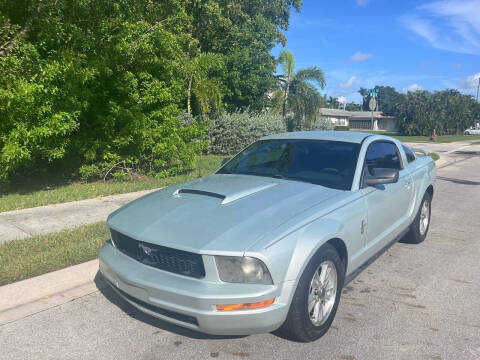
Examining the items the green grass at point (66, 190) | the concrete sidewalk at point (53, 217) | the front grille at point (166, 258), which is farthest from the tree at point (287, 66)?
the front grille at point (166, 258)

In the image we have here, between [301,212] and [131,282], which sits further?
[301,212]

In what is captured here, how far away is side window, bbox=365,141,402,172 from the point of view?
4.39m

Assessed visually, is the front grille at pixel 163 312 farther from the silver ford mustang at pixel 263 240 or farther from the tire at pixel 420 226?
the tire at pixel 420 226

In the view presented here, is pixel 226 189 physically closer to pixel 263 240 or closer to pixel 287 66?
pixel 263 240

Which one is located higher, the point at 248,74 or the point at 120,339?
the point at 248,74

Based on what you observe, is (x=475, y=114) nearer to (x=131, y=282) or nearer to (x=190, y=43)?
(x=190, y=43)

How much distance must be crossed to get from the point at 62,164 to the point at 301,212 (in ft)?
28.1

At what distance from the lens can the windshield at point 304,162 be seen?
3.97m

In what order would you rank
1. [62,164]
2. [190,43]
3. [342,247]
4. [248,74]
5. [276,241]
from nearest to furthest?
[276,241] < [342,247] < [62,164] < [190,43] < [248,74]

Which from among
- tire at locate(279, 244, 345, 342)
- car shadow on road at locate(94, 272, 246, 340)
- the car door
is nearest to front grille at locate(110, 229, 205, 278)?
car shadow on road at locate(94, 272, 246, 340)

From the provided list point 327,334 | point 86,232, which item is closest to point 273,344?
point 327,334

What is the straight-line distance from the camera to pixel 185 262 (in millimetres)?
2844

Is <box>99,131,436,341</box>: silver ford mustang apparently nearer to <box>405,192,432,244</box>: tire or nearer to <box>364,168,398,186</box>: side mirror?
<box>364,168,398,186</box>: side mirror

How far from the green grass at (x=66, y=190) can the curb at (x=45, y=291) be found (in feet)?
11.4
